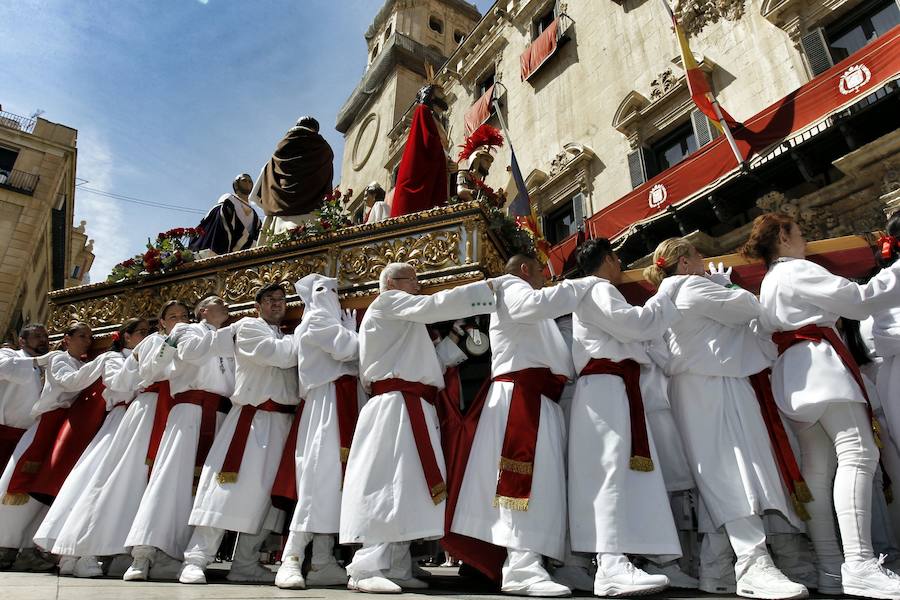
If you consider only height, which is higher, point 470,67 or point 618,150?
point 470,67

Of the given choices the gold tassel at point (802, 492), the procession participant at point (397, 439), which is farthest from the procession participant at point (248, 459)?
the gold tassel at point (802, 492)

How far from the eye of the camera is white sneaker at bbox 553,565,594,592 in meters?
3.04

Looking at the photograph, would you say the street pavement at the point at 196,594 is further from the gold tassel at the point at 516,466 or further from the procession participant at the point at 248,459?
the procession participant at the point at 248,459

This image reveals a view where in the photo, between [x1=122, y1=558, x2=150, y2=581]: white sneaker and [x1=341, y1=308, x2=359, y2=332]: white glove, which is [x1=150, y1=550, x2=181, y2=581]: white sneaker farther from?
[x1=341, y1=308, x2=359, y2=332]: white glove

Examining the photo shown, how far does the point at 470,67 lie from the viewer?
1952cm

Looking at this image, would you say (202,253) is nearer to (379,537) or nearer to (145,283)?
(145,283)

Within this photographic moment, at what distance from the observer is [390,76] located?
2545 centimetres

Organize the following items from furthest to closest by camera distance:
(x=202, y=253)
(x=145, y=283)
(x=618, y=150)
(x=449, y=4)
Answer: (x=449, y=4)
(x=618, y=150)
(x=202, y=253)
(x=145, y=283)

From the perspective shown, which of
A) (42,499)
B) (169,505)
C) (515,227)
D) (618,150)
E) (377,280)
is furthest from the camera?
(618,150)

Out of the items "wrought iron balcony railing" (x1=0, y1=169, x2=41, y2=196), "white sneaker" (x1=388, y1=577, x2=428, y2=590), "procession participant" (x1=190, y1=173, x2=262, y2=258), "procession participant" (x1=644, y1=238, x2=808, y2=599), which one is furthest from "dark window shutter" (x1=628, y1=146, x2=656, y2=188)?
"wrought iron balcony railing" (x1=0, y1=169, x2=41, y2=196)

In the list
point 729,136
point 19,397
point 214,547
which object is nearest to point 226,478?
point 214,547

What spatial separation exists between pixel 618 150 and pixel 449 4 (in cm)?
1958

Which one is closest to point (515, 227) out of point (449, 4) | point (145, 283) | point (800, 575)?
point (800, 575)

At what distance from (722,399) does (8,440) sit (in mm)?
6141
